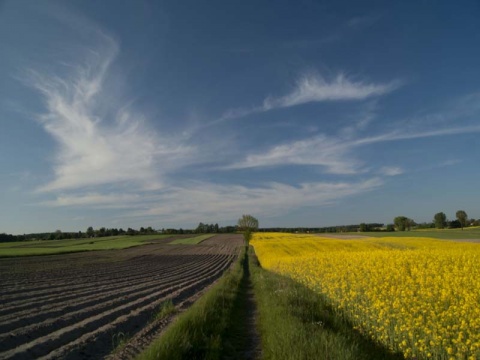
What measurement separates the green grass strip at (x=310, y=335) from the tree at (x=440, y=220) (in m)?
129

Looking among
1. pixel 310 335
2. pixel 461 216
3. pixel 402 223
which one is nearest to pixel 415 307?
pixel 310 335

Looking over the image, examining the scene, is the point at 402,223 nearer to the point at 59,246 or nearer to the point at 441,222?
the point at 441,222

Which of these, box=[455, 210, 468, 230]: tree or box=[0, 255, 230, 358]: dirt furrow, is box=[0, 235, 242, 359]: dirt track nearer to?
box=[0, 255, 230, 358]: dirt furrow

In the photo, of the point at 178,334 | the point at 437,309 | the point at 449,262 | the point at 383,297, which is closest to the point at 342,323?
the point at 383,297

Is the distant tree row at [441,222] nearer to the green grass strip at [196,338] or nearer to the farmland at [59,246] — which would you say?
the farmland at [59,246]

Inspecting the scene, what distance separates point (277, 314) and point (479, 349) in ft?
14.9

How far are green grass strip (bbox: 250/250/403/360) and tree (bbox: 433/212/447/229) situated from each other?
422ft

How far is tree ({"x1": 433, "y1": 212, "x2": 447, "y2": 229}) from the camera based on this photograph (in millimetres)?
117762

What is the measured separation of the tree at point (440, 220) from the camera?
386 ft

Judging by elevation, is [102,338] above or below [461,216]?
below

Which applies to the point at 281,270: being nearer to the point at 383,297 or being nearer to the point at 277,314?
the point at 277,314

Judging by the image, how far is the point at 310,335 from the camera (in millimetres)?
6121

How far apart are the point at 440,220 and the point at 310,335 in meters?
134

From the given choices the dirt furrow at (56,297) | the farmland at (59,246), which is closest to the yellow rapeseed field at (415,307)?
the dirt furrow at (56,297)
